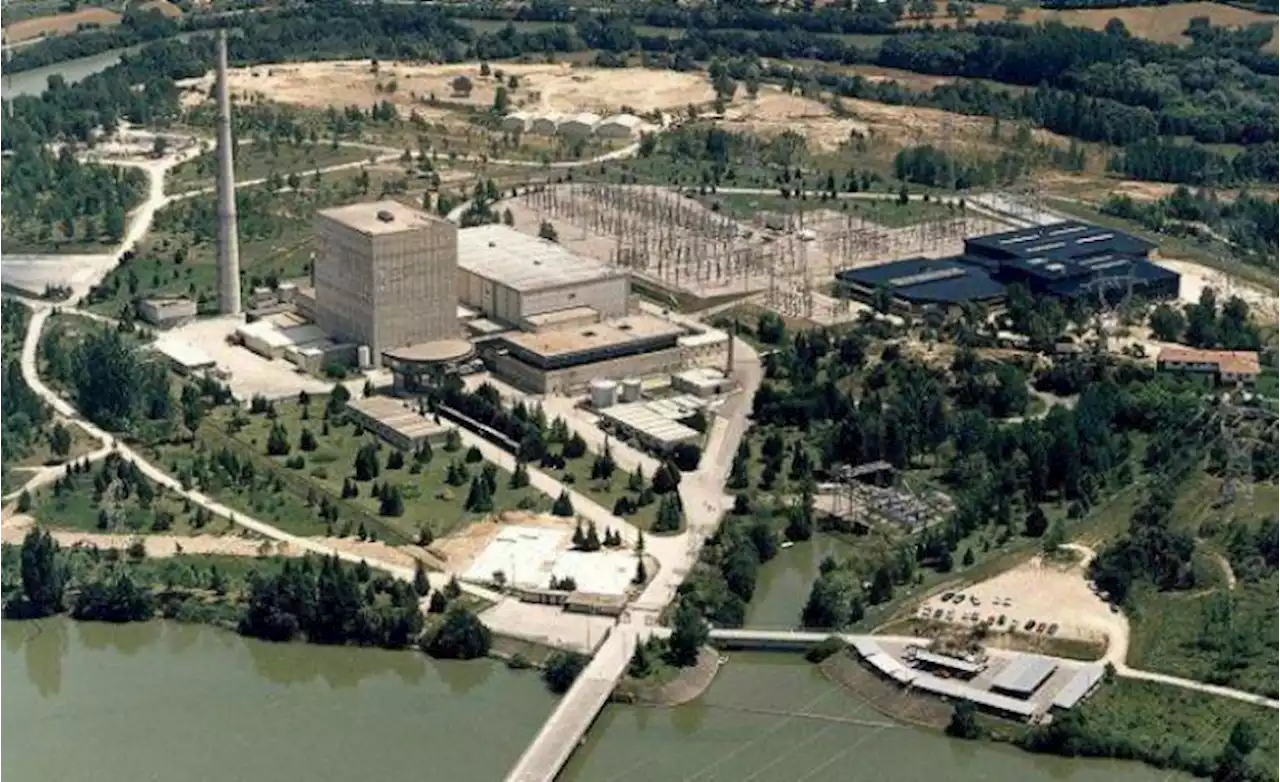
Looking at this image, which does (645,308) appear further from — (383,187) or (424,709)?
(424,709)

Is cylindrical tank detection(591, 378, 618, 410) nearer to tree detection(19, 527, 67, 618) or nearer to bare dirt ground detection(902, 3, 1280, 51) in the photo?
tree detection(19, 527, 67, 618)

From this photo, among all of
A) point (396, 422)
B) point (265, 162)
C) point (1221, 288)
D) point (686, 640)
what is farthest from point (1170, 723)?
point (265, 162)

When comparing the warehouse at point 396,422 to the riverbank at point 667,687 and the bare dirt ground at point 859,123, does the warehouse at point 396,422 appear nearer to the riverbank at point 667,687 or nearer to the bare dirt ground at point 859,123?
the riverbank at point 667,687

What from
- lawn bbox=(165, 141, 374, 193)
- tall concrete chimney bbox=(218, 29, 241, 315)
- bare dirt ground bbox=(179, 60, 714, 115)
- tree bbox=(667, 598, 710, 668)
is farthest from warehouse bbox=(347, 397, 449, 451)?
bare dirt ground bbox=(179, 60, 714, 115)

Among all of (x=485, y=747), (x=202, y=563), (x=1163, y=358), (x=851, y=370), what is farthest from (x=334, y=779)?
(x=1163, y=358)

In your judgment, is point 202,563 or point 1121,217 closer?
point 202,563

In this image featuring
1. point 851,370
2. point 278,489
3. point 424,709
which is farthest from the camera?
point 851,370
